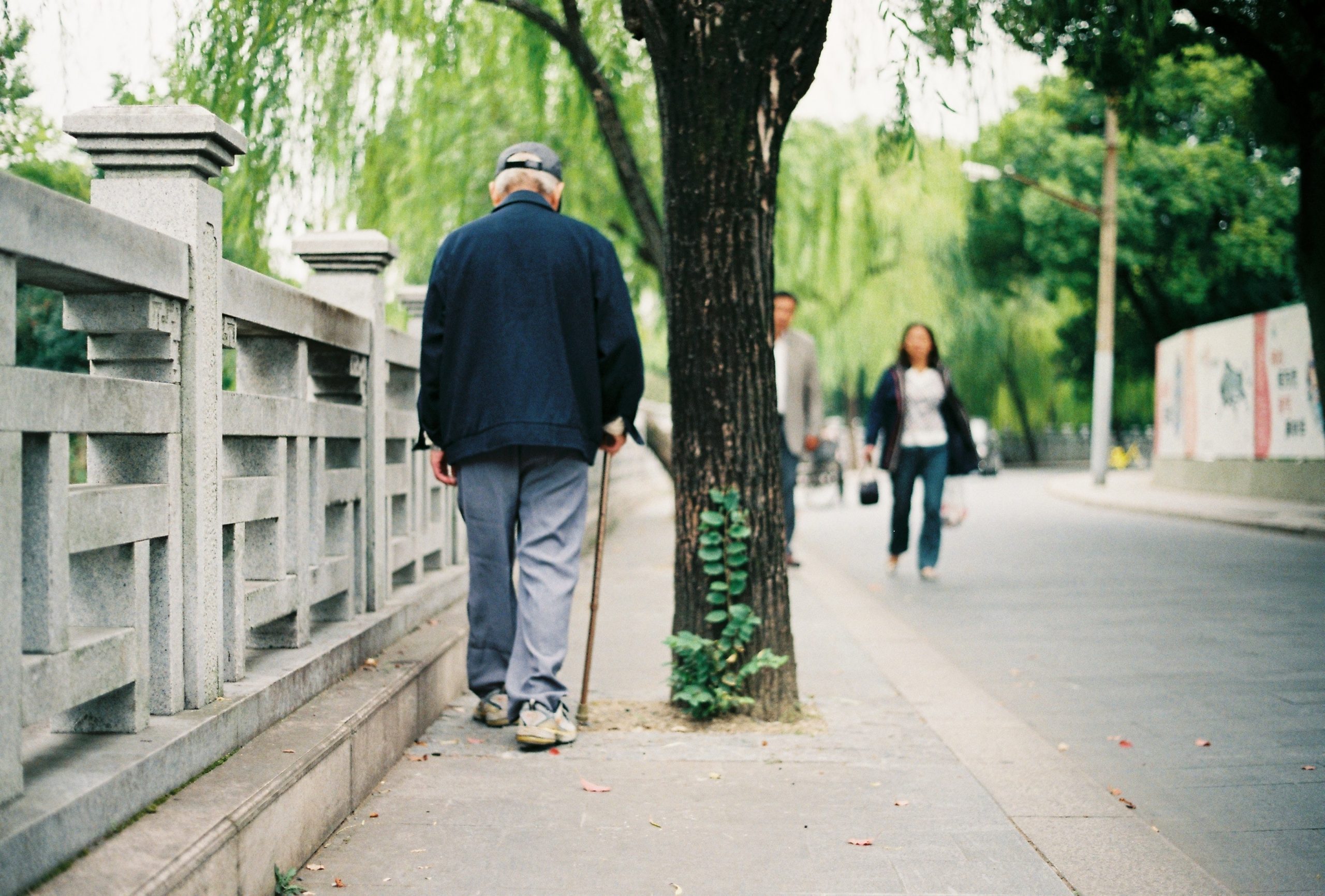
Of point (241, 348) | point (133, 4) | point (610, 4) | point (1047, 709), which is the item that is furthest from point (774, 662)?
point (610, 4)

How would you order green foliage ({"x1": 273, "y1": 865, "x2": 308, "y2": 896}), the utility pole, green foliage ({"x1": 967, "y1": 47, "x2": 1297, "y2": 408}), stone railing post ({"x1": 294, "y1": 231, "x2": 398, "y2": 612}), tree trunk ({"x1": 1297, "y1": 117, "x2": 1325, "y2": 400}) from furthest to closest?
green foliage ({"x1": 967, "y1": 47, "x2": 1297, "y2": 408}), the utility pole, tree trunk ({"x1": 1297, "y1": 117, "x2": 1325, "y2": 400}), stone railing post ({"x1": 294, "y1": 231, "x2": 398, "y2": 612}), green foliage ({"x1": 273, "y1": 865, "x2": 308, "y2": 896})

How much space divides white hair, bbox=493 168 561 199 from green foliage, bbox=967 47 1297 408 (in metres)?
22.6

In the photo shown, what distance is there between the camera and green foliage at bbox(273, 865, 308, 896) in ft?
9.32

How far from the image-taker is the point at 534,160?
461 cm

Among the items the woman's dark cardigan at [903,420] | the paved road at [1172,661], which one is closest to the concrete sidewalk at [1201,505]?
the paved road at [1172,661]

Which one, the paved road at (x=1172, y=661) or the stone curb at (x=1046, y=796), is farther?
the paved road at (x=1172, y=661)

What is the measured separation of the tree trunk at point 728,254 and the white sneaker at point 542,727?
2.13 ft

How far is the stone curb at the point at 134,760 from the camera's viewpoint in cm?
219

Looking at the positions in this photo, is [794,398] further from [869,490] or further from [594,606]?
[594,606]

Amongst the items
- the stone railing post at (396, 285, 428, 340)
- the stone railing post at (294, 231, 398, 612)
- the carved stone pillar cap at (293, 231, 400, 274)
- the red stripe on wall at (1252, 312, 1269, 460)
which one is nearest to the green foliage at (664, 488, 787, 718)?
the stone railing post at (294, 231, 398, 612)

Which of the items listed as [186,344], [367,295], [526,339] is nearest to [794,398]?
[367,295]

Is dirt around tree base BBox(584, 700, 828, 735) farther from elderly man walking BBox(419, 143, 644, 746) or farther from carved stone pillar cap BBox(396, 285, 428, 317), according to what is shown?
carved stone pillar cap BBox(396, 285, 428, 317)

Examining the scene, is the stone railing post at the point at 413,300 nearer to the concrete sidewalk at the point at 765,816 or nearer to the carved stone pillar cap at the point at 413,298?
the carved stone pillar cap at the point at 413,298

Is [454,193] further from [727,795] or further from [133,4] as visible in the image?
[727,795]
